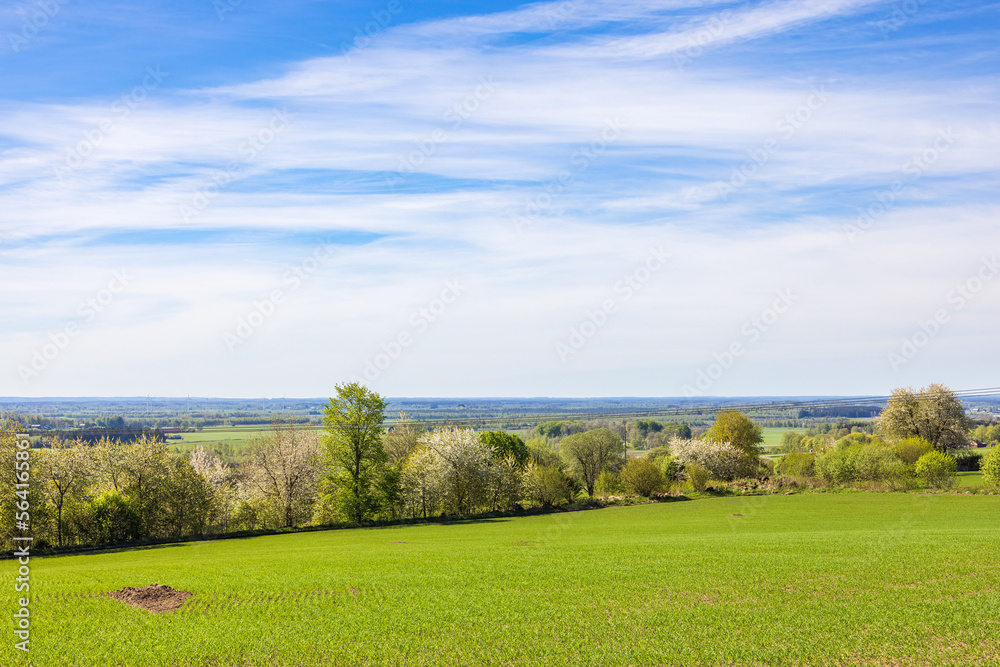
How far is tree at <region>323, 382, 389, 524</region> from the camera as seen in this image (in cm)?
5947

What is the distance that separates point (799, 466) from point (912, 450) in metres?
12.4

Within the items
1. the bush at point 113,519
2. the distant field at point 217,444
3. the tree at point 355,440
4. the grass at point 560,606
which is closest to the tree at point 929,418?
the grass at point 560,606

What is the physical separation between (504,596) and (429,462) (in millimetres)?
43706

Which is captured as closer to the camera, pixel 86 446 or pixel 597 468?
pixel 86 446

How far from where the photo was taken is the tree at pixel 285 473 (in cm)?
6031

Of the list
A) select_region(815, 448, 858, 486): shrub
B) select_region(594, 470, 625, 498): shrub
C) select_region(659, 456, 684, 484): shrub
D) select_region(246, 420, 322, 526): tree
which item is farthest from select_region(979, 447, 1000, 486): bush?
select_region(246, 420, 322, 526): tree

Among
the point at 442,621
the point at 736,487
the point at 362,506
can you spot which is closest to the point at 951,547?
the point at 442,621

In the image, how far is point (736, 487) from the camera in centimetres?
7656

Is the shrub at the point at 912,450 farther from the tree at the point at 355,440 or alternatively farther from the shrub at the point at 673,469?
the tree at the point at 355,440

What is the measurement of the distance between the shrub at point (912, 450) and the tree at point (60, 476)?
269 feet

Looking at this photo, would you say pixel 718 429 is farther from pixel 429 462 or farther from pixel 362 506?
pixel 362 506

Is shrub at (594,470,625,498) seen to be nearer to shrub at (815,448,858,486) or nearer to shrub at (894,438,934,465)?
shrub at (815,448,858,486)

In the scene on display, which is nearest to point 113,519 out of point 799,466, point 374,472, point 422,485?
point 374,472

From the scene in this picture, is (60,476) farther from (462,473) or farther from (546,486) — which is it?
(546,486)
